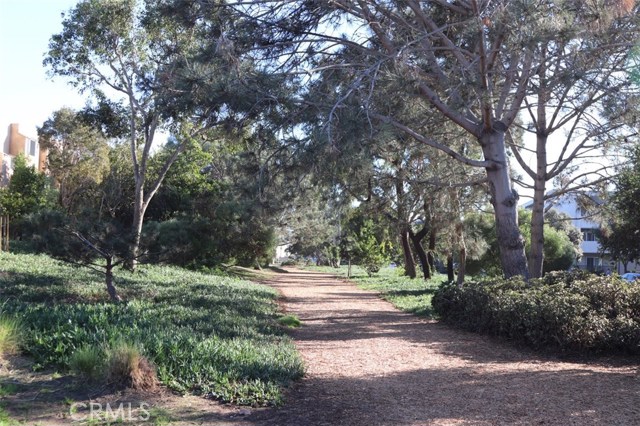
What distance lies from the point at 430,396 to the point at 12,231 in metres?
30.6

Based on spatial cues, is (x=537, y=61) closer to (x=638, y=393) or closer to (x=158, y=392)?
(x=638, y=393)

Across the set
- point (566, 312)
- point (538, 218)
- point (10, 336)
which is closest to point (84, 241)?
point (10, 336)

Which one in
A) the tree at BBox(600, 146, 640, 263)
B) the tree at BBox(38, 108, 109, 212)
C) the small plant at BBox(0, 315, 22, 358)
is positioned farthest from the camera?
the tree at BBox(38, 108, 109, 212)

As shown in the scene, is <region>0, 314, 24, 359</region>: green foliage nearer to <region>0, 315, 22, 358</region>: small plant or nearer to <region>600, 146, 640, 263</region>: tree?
<region>0, 315, 22, 358</region>: small plant

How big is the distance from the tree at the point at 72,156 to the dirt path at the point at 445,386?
29116mm

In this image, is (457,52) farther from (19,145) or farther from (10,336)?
(19,145)

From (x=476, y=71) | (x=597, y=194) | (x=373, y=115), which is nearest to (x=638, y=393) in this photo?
(x=373, y=115)

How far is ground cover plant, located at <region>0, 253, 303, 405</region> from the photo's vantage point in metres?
6.75

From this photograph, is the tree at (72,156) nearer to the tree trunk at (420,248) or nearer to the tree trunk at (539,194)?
the tree trunk at (420,248)

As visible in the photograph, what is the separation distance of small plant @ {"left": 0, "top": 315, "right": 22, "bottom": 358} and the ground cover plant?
0.36 feet

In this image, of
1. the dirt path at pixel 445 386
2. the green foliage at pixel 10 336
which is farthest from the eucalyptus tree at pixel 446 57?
the green foliage at pixel 10 336

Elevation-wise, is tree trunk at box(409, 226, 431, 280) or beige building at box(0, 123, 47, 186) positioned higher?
beige building at box(0, 123, 47, 186)

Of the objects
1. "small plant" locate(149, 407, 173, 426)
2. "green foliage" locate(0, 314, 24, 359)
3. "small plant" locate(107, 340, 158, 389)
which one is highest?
"green foliage" locate(0, 314, 24, 359)

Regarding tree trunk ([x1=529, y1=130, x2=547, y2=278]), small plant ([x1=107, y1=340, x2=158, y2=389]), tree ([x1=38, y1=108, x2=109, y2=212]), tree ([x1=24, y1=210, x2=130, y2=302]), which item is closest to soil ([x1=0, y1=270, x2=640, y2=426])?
small plant ([x1=107, y1=340, x2=158, y2=389])
